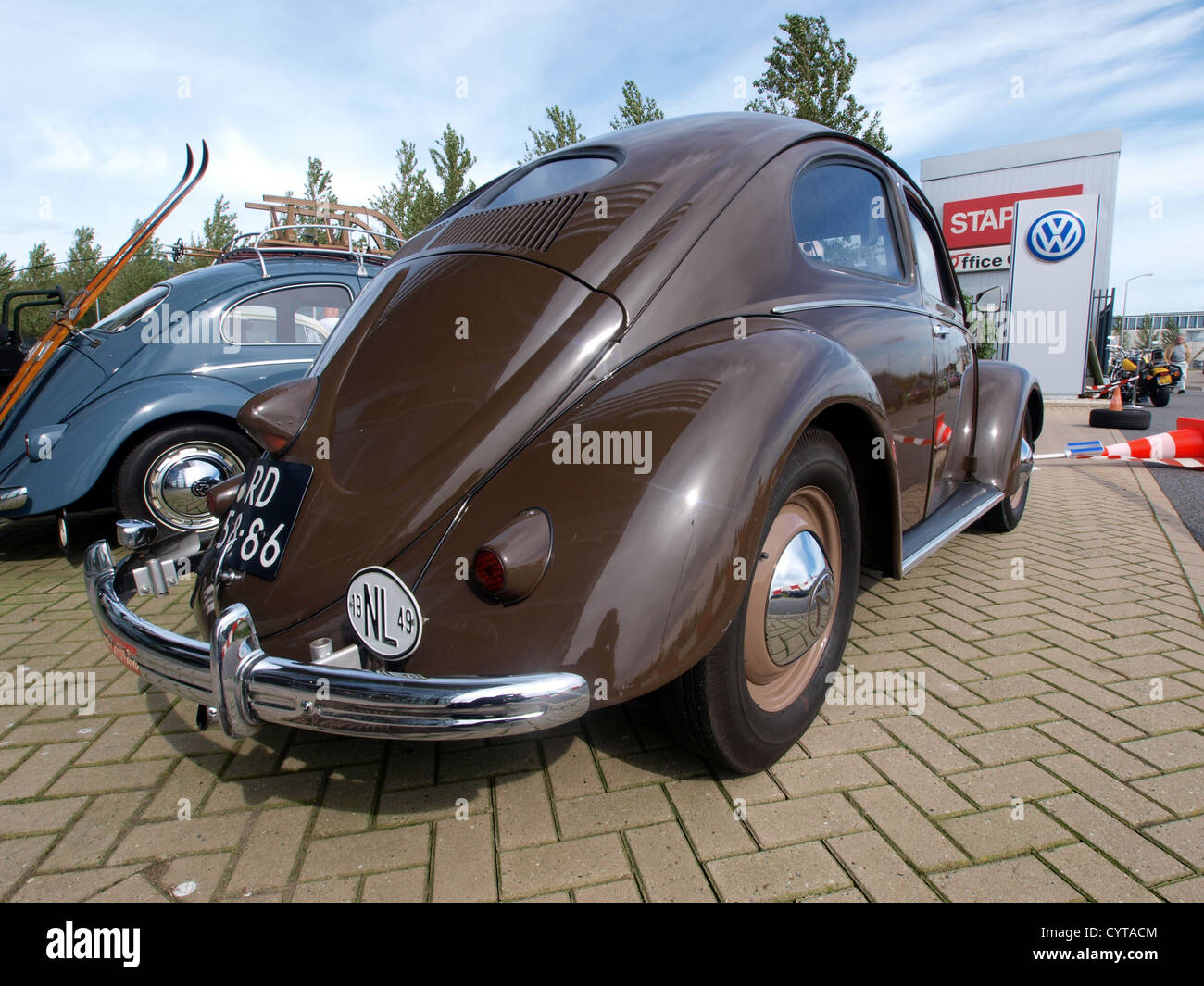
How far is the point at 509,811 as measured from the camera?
1802 millimetres

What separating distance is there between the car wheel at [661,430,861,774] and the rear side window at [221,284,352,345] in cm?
387

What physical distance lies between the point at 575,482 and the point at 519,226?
0.92 metres

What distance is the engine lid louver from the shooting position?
6.47 ft

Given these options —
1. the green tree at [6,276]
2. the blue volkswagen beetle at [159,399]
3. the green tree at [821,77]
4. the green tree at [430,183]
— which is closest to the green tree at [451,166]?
the green tree at [430,183]

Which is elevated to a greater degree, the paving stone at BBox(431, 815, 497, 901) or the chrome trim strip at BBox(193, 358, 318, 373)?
the chrome trim strip at BBox(193, 358, 318, 373)

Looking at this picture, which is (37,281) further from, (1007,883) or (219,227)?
(1007,883)

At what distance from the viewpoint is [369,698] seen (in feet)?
4.36

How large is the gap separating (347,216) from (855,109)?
41.0ft

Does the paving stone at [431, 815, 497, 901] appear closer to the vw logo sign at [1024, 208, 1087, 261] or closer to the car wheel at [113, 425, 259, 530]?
the car wheel at [113, 425, 259, 530]

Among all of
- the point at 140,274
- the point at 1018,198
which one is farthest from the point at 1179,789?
the point at 140,274

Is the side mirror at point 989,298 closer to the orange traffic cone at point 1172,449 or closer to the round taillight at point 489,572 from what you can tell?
the orange traffic cone at point 1172,449

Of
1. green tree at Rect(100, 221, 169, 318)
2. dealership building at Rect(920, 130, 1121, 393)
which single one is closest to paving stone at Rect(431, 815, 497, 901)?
dealership building at Rect(920, 130, 1121, 393)

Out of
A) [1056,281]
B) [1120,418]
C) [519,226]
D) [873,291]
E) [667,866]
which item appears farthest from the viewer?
[1056,281]
